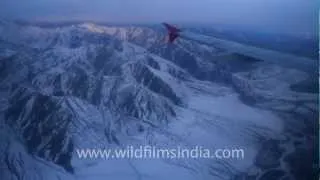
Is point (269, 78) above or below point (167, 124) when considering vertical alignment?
above

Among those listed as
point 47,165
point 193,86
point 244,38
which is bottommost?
point 47,165

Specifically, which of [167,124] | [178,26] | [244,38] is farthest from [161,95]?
[244,38]

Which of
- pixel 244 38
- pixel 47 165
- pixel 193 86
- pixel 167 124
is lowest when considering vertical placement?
pixel 47 165

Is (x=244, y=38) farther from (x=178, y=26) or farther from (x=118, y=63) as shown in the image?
(x=118, y=63)

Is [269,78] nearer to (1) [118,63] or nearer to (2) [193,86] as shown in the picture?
(2) [193,86]

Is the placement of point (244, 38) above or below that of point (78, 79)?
above

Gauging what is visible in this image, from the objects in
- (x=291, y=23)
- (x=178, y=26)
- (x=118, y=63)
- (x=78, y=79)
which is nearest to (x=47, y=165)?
(x=78, y=79)
